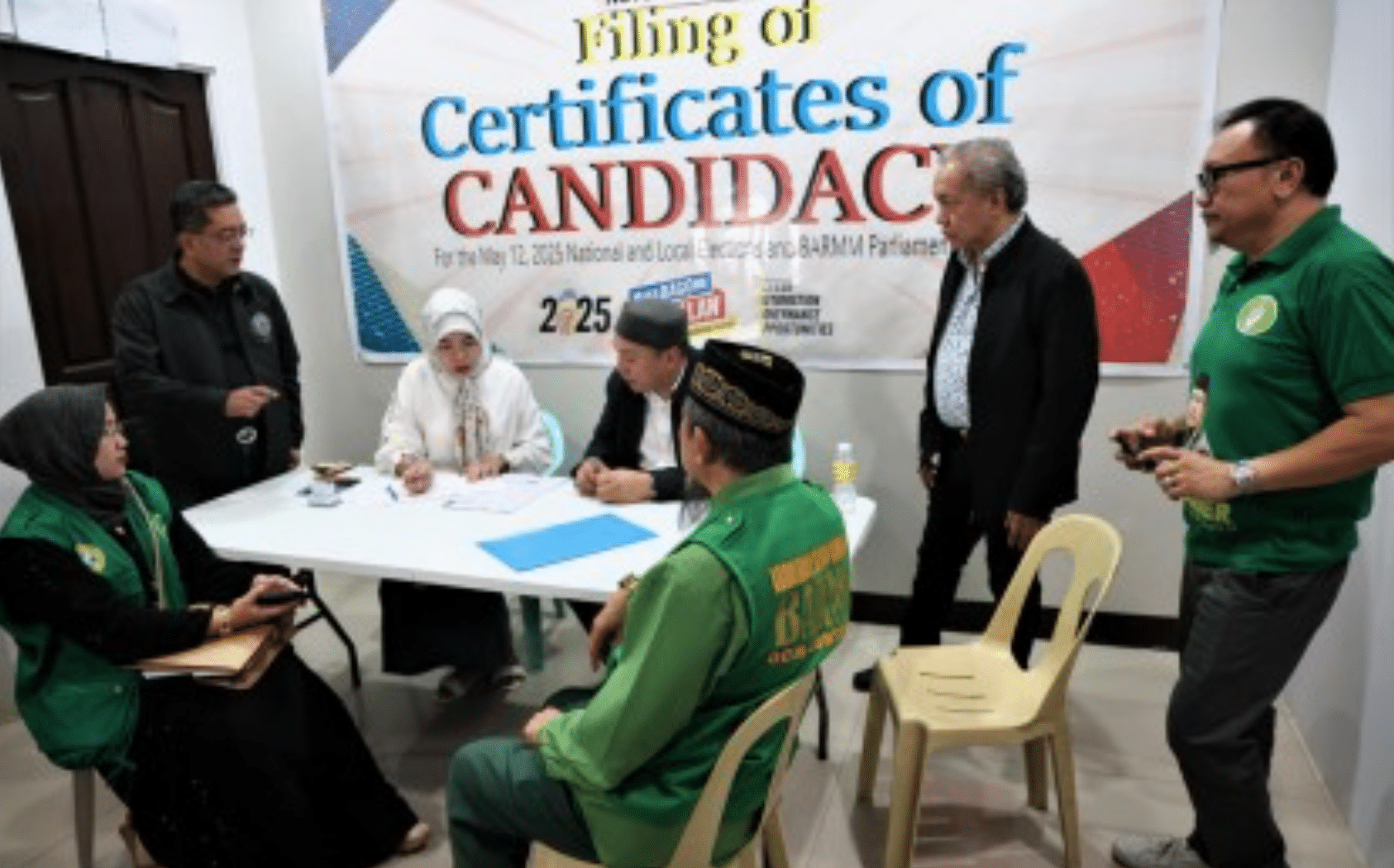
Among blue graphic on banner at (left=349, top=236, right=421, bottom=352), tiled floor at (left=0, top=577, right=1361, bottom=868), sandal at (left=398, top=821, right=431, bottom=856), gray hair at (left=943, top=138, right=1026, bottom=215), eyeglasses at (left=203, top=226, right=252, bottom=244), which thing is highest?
gray hair at (left=943, top=138, right=1026, bottom=215)

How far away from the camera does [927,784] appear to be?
246cm

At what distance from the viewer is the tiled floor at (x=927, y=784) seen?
2.21m

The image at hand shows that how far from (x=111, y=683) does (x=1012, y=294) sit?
7.22 feet

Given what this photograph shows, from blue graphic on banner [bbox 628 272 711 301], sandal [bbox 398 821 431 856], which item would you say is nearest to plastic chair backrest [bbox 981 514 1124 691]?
sandal [bbox 398 821 431 856]

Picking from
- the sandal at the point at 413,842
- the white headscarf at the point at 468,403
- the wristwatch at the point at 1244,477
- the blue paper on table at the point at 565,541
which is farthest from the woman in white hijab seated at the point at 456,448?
the wristwatch at the point at 1244,477

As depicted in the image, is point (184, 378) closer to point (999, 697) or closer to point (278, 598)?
point (278, 598)

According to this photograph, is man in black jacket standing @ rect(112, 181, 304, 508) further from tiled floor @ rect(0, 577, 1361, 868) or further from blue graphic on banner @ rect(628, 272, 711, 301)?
blue graphic on banner @ rect(628, 272, 711, 301)

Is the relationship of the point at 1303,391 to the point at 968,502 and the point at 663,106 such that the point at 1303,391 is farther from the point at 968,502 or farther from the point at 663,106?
the point at 663,106

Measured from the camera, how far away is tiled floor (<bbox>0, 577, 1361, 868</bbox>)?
2215 mm

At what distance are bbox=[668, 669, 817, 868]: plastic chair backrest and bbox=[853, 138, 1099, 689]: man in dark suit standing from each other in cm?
111

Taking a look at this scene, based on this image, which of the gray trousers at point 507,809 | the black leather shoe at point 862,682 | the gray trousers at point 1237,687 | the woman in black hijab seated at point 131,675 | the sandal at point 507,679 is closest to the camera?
the gray trousers at point 507,809

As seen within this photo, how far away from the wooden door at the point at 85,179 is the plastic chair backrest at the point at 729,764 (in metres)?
2.77

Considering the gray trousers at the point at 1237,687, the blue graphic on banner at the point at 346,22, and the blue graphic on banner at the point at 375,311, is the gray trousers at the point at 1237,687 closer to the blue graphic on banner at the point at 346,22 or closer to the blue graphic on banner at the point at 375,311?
the blue graphic on banner at the point at 375,311

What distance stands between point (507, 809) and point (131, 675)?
967 millimetres
